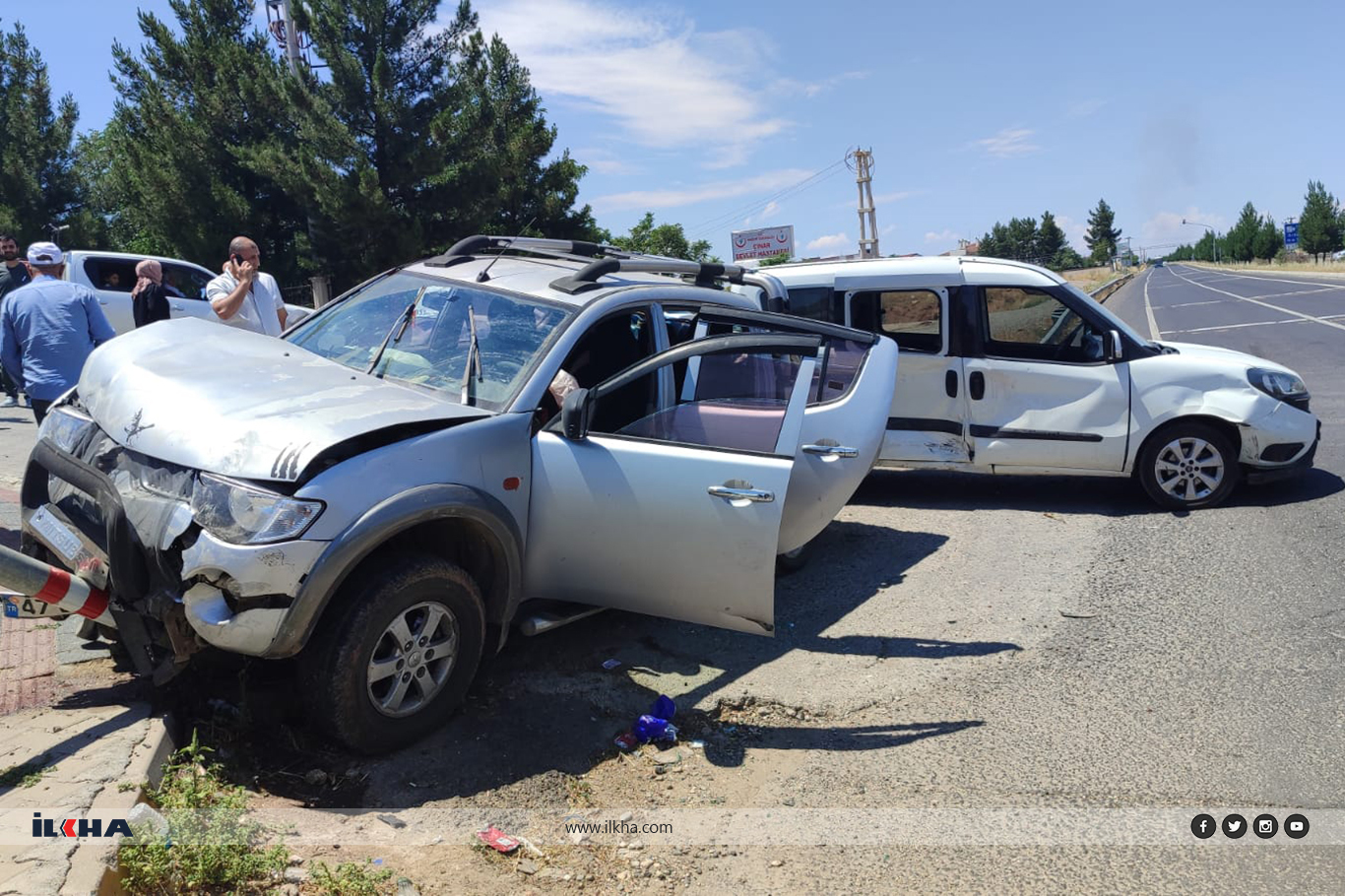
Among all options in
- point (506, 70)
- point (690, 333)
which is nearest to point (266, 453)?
point (690, 333)

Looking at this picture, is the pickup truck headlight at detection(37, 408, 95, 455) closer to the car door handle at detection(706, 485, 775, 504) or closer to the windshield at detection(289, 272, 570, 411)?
the windshield at detection(289, 272, 570, 411)

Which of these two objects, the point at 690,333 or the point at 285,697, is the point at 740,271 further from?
the point at 285,697

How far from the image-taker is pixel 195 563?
3.26 metres

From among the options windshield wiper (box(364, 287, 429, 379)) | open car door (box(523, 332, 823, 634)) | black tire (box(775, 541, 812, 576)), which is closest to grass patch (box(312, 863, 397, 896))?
open car door (box(523, 332, 823, 634))

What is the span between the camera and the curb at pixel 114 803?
8.37ft

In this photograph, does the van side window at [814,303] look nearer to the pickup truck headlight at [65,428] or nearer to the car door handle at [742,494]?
the car door handle at [742,494]

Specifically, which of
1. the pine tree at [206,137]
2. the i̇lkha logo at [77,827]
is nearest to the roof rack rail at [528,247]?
the i̇lkha logo at [77,827]

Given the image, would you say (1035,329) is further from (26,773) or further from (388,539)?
(26,773)

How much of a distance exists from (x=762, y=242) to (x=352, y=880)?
42.9 metres

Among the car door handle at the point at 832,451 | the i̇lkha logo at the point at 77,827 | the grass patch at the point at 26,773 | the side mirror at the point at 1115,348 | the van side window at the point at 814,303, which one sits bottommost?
the i̇lkha logo at the point at 77,827

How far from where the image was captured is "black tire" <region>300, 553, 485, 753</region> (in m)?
3.46

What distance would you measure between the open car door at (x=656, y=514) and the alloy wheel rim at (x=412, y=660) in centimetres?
51

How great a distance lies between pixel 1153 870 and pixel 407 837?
2538 mm

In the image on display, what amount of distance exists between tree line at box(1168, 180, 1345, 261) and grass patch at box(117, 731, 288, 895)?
107m
